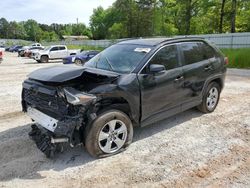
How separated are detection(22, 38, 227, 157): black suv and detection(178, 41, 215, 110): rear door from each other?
19 millimetres

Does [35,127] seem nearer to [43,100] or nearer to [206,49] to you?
[43,100]

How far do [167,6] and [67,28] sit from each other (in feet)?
351

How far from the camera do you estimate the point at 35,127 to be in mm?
4480

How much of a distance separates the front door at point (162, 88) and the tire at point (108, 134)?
1.39ft

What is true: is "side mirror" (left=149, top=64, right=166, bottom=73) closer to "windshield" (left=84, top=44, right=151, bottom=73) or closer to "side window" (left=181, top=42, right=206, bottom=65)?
"windshield" (left=84, top=44, right=151, bottom=73)

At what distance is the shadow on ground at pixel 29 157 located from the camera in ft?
12.4

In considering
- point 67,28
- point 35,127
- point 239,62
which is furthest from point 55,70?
point 67,28

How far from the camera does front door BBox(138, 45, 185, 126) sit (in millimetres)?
4449

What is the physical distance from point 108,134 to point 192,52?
8.74 ft

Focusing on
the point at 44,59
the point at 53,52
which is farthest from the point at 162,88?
the point at 53,52

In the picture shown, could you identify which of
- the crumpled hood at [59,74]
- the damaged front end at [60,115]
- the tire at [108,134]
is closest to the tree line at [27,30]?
the crumpled hood at [59,74]

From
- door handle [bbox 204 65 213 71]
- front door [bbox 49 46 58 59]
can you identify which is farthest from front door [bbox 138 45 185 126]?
front door [bbox 49 46 58 59]

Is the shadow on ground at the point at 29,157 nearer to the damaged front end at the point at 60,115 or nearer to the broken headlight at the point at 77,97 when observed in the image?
the damaged front end at the point at 60,115

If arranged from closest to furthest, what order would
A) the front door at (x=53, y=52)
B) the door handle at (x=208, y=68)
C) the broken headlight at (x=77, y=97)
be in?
the broken headlight at (x=77, y=97) → the door handle at (x=208, y=68) → the front door at (x=53, y=52)
